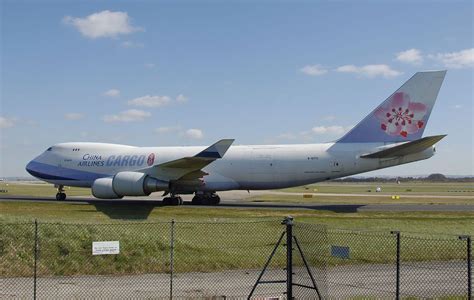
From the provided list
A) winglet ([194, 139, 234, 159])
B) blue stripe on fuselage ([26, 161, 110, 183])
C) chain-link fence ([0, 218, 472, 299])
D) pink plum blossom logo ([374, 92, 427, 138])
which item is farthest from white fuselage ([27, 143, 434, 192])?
chain-link fence ([0, 218, 472, 299])

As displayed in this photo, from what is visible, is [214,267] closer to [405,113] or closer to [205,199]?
[405,113]

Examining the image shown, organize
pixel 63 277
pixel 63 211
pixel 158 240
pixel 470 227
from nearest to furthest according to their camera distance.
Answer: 1. pixel 63 277
2. pixel 158 240
3. pixel 470 227
4. pixel 63 211

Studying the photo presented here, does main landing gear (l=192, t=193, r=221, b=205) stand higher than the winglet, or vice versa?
the winglet

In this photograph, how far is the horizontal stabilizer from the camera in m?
29.1

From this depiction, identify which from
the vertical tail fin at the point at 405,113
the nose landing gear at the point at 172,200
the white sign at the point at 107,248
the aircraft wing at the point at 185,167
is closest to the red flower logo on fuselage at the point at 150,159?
the aircraft wing at the point at 185,167

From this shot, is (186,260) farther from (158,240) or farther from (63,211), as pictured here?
(63,211)

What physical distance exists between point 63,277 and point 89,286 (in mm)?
1428

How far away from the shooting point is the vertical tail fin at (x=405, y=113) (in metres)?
32.2

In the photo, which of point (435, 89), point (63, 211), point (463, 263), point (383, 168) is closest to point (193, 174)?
point (63, 211)

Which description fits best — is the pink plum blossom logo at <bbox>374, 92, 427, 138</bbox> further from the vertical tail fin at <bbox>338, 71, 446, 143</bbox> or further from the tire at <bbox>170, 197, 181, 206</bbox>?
the tire at <bbox>170, 197, 181, 206</bbox>

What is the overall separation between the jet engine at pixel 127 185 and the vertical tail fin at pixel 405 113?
13.2 meters

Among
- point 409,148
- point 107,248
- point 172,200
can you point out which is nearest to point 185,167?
point 172,200

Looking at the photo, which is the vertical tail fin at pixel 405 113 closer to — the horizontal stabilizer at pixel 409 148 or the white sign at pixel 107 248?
the horizontal stabilizer at pixel 409 148

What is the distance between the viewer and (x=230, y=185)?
36.0m
